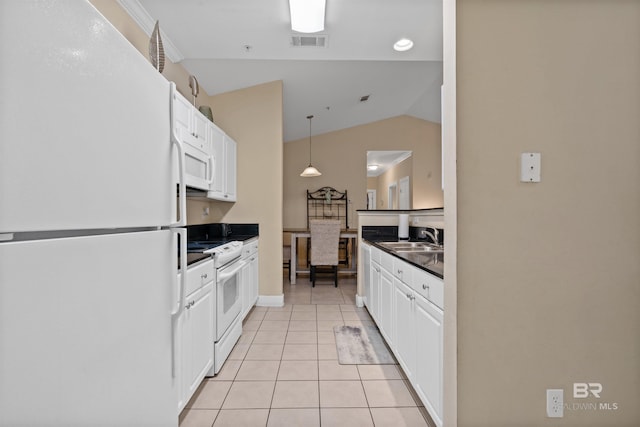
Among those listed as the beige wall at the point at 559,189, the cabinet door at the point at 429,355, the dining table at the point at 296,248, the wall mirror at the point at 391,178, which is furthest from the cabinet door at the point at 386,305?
the wall mirror at the point at 391,178

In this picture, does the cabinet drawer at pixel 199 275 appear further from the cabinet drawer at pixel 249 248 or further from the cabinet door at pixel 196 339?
the cabinet drawer at pixel 249 248

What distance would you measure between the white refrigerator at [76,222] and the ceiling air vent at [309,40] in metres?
1.98

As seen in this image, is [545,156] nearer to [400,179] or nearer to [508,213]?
[508,213]

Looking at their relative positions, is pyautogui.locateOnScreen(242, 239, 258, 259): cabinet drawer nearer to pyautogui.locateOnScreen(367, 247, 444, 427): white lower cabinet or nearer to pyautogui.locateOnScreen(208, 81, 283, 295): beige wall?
pyautogui.locateOnScreen(208, 81, 283, 295): beige wall

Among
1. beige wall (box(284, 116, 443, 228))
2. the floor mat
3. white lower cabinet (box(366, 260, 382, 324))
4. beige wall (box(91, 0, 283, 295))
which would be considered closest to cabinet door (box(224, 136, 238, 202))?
beige wall (box(91, 0, 283, 295))

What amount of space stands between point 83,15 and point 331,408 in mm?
2024

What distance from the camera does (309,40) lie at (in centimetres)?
273

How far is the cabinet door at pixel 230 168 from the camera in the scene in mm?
3586

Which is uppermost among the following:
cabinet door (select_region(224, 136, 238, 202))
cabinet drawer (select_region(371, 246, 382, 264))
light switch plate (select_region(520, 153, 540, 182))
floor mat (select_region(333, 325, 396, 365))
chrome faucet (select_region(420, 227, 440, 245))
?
cabinet door (select_region(224, 136, 238, 202))

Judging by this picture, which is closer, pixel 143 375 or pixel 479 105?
pixel 143 375

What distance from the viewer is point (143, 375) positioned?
0.97 meters

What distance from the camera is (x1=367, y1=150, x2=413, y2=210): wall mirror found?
757 centimetres

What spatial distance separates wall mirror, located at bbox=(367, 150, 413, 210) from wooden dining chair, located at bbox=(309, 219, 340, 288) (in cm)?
300

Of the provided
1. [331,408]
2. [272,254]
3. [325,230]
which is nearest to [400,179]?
[325,230]
